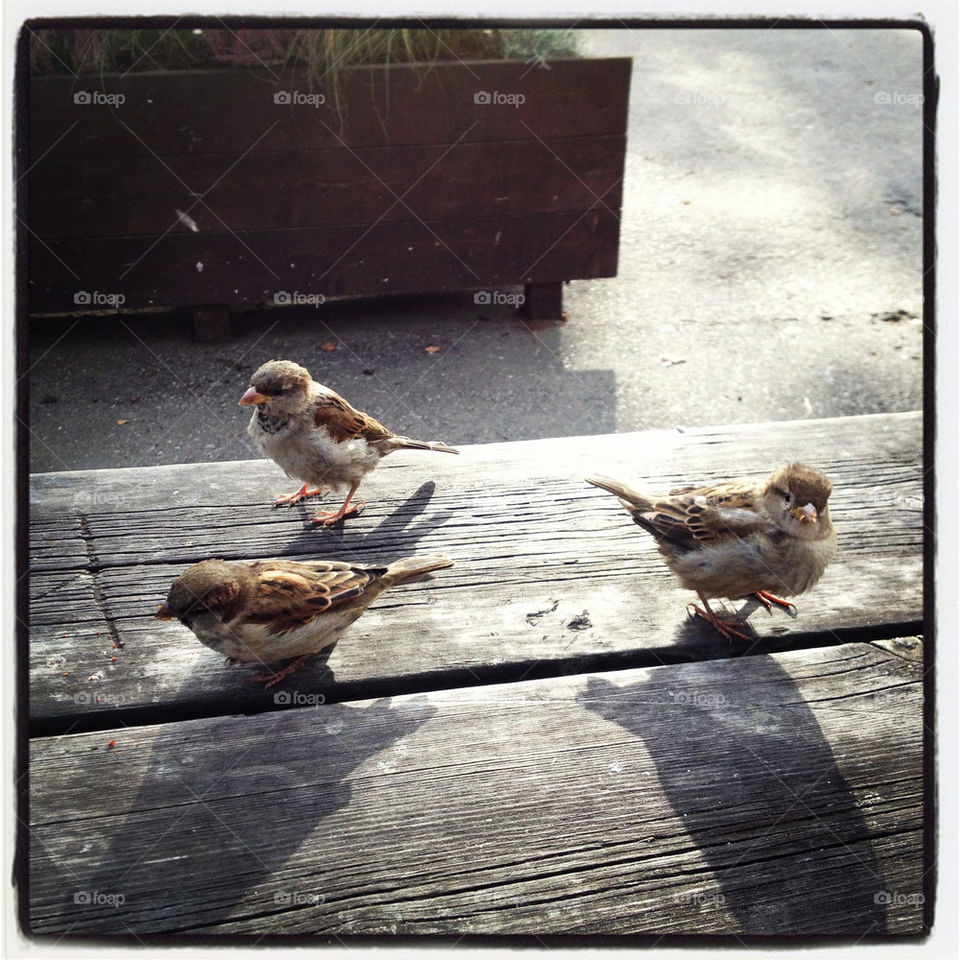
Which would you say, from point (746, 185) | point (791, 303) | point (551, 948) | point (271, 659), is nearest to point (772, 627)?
point (551, 948)

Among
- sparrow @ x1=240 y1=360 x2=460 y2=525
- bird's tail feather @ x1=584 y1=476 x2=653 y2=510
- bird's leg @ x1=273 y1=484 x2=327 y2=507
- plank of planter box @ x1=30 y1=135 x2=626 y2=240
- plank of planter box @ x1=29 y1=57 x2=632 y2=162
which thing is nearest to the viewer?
bird's tail feather @ x1=584 y1=476 x2=653 y2=510

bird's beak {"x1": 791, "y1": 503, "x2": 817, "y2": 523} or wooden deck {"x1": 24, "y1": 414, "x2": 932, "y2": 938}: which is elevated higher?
bird's beak {"x1": 791, "y1": 503, "x2": 817, "y2": 523}

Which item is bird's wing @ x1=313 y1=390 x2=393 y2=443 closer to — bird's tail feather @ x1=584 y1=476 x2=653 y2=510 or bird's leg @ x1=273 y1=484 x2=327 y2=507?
bird's leg @ x1=273 y1=484 x2=327 y2=507

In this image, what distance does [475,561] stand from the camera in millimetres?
2480

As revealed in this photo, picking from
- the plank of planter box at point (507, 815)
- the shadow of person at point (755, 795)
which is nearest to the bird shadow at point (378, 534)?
the plank of planter box at point (507, 815)

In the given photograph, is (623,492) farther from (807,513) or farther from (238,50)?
(238,50)

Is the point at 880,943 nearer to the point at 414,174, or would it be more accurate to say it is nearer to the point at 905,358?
the point at 414,174

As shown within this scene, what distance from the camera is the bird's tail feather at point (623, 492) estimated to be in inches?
104

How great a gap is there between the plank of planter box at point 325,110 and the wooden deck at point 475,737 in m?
3.61

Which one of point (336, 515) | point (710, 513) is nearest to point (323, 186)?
point (336, 515)

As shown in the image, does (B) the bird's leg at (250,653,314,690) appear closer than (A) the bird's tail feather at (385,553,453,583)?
Yes

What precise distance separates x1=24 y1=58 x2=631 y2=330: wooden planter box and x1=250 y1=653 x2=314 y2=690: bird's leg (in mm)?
4300

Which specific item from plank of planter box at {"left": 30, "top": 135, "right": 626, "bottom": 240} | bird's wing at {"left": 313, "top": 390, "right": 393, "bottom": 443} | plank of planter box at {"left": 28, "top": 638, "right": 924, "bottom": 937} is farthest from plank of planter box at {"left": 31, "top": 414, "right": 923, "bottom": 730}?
plank of planter box at {"left": 30, "top": 135, "right": 626, "bottom": 240}

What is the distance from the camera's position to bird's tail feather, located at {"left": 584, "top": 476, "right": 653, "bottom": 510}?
104 inches
